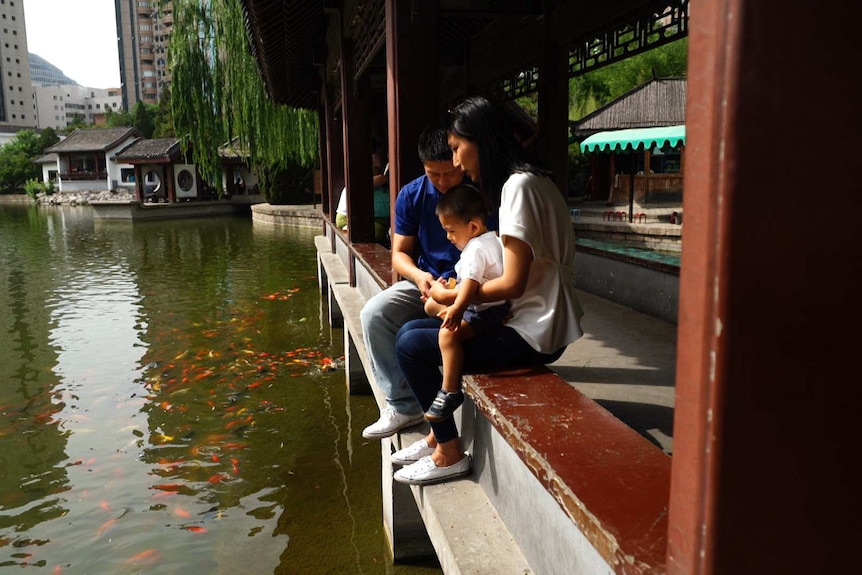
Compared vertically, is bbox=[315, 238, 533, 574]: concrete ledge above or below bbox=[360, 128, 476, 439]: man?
below

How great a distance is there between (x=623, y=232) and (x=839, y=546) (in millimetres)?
14774

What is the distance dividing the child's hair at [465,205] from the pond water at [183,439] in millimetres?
2016

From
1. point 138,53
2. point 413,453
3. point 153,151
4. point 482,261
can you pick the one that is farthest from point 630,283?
point 138,53

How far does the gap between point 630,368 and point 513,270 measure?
1.76m

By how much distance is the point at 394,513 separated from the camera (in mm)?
3602

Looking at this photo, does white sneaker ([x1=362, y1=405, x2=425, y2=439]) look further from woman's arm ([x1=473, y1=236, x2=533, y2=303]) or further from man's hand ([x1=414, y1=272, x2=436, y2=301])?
woman's arm ([x1=473, y1=236, x2=533, y2=303])

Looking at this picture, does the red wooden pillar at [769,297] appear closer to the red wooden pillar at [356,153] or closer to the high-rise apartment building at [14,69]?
the red wooden pillar at [356,153]

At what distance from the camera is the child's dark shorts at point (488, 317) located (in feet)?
7.93

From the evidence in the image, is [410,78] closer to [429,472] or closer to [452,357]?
[452,357]

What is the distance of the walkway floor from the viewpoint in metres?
3.07

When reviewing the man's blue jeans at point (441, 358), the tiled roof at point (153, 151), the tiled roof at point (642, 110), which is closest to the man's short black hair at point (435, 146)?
the man's blue jeans at point (441, 358)

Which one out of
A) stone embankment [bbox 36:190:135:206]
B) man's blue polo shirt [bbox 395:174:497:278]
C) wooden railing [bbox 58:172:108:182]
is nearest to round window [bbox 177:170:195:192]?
stone embankment [bbox 36:190:135:206]

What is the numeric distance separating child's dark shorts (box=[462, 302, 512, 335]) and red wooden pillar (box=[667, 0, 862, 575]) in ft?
4.54

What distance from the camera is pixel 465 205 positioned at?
2488 millimetres
